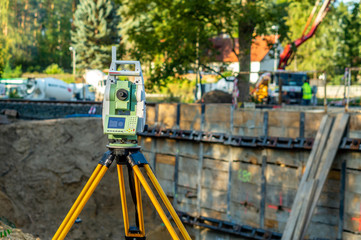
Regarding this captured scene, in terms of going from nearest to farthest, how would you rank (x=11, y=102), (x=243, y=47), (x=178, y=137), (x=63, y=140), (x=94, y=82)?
(x=178, y=137)
(x=63, y=140)
(x=243, y=47)
(x=11, y=102)
(x=94, y=82)

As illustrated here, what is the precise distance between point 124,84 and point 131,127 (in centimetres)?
54

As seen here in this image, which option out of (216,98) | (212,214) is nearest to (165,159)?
(212,214)

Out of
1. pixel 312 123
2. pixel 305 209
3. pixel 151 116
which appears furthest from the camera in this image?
pixel 151 116

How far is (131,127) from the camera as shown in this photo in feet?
15.6

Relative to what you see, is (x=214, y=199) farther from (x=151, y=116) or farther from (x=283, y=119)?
(x=151, y=116)

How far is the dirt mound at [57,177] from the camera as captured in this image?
48.8 ft

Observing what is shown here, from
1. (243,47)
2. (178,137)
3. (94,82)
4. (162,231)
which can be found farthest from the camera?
(94,82)

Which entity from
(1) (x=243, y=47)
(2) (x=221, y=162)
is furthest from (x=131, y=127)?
(1) (x=243, y=47)

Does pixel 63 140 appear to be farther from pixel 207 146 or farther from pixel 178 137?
pixel 207 146

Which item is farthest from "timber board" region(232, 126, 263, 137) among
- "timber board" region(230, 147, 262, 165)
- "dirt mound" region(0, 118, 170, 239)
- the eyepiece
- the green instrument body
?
the eyepiece

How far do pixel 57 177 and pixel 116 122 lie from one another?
1218 centimetres

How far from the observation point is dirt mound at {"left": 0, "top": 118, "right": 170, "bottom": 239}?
14.9 metres

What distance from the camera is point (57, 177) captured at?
1616 cm

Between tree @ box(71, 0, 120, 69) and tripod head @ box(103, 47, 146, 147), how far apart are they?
48.4 metres
